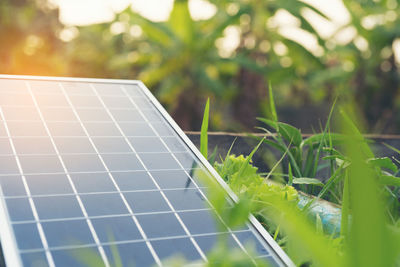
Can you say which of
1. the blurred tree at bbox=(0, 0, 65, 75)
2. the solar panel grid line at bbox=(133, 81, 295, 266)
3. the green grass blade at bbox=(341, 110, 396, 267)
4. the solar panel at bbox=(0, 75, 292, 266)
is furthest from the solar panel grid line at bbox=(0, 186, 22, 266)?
the blurred tree at bbox=(0, 0, 65, 75)

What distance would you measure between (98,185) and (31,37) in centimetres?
3477

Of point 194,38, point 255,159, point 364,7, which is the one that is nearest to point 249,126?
point 194,38

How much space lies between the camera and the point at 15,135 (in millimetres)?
3084

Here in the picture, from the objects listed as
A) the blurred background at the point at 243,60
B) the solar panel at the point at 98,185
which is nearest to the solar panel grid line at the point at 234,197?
the solar panel at the point at 98,185

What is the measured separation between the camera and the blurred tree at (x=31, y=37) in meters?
33.0

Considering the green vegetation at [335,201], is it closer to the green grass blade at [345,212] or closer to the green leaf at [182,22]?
the green grass blade at [345,212]

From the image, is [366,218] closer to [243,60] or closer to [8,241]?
[8,241]

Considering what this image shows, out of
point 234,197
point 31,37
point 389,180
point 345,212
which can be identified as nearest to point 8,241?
point 234,197

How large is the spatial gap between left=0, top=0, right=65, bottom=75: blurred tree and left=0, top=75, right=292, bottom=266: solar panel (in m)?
29.4

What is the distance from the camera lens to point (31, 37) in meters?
35.6

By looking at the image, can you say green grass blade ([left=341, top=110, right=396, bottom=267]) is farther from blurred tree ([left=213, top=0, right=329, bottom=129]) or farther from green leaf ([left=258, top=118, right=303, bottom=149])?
blurred tree ([left=213, top=0, right=329, bottom=129])

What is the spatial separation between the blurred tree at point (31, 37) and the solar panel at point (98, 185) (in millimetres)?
29396

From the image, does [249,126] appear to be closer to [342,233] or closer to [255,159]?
[255,159]

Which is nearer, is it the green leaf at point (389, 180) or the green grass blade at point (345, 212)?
the green grass blade at point (345, 212)
